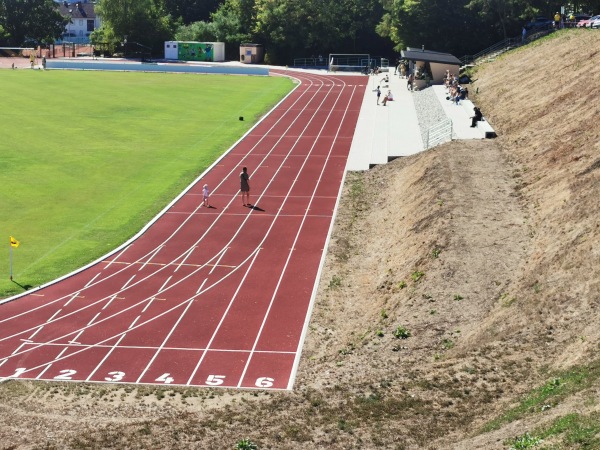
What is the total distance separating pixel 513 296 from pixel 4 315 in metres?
14.2

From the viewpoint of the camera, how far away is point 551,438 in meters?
15.1

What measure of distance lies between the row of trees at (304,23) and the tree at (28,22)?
0.11m

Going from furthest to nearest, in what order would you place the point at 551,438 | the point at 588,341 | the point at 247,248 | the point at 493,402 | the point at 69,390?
the point at 247,248 < the point at 69,390 < the point at 588,341 < the point at 493,402 < the point at 551,438

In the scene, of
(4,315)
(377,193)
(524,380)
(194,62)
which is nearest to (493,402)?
(524,380)

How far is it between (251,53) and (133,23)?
14576 millimetres

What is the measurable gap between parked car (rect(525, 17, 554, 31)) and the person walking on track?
1757 inches

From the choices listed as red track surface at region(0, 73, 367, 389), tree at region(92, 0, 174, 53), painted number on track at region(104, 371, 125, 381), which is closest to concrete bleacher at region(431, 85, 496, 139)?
red track surface at region(0, 73, 367, 389)

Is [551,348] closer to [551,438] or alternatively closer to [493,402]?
[493,402]

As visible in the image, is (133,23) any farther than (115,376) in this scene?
Yes

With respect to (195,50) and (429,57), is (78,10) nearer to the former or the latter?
(195,50)

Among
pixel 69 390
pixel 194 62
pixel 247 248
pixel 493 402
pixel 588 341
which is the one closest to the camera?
pixel 493 402

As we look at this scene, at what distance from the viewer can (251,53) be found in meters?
Answer: 98.9

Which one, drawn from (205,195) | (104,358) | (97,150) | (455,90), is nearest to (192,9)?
(455,90)

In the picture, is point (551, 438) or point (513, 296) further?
point (513, 296)
